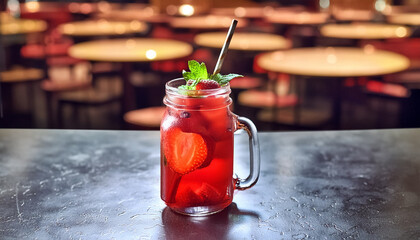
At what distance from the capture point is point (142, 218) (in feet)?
2.59

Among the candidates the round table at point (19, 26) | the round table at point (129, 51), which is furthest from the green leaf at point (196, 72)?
the round table at point (19, 26)

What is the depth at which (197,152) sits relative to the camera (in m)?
0.76

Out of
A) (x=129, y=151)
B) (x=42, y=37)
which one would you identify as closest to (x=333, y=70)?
(x=129, y=151)

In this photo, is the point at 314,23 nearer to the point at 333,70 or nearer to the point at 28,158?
the point at 333,70

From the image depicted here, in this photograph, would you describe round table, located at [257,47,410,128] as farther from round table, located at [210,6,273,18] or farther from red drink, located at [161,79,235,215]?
round table, located at [210,6,273,18]

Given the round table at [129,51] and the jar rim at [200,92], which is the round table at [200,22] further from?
the jar rim at [200,92]

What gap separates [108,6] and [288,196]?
24.0 ft

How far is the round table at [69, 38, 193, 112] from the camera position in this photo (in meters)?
2.91

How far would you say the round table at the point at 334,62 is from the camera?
2580mm

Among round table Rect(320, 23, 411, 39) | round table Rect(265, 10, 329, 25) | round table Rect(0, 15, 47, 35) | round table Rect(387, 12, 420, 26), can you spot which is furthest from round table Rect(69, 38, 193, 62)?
round table Rect(387, 12, 420, 26)

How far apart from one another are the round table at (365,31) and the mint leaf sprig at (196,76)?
359 centimetres

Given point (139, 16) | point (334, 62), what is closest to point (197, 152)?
point (334, 62)

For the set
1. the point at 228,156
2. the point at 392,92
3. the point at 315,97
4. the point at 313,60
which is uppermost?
the point at 228,156

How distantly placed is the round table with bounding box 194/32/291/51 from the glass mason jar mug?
281cm
